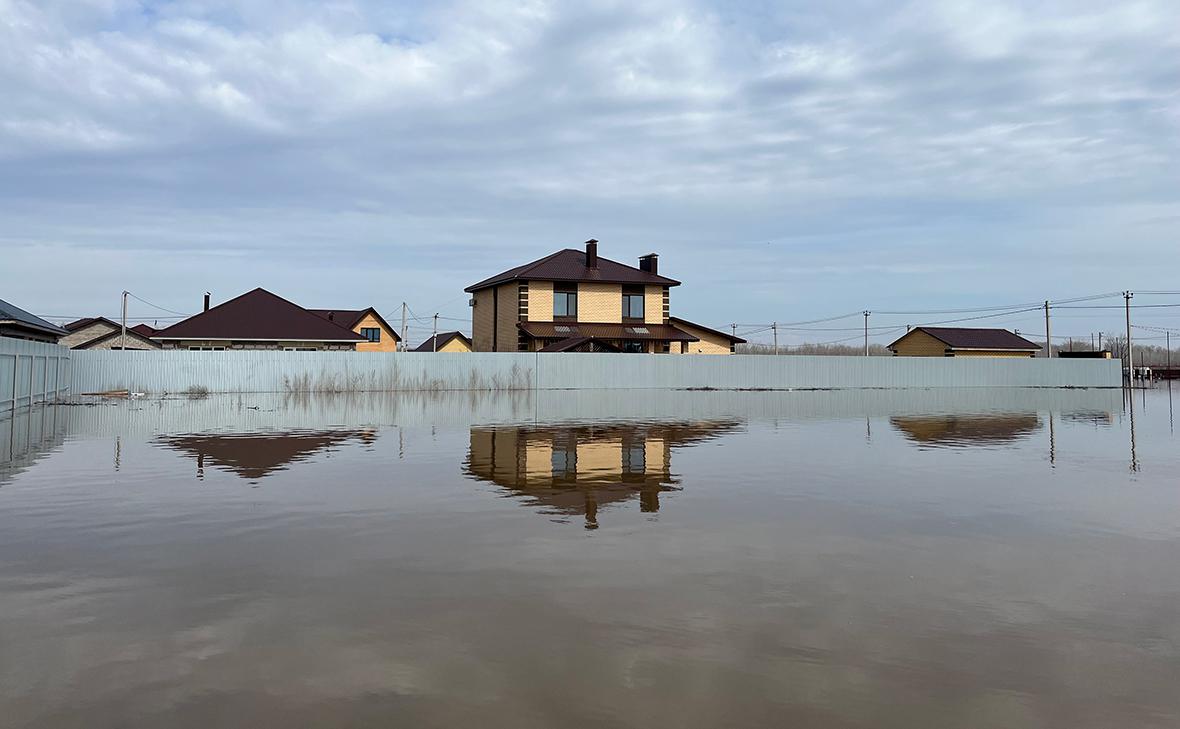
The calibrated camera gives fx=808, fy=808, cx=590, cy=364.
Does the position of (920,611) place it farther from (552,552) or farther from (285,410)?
(285,410)

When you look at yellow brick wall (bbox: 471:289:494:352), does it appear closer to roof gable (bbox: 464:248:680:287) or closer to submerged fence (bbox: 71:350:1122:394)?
roof gable (bbox: 464:248:680:287)

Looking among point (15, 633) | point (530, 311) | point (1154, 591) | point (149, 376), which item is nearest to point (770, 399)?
point (530, 311)

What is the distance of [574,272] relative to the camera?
47812 millimetres

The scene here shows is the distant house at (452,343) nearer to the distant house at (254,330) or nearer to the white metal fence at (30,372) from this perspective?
the distant house at (254,330)

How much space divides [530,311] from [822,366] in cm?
1665

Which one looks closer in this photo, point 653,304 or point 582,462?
point 582,462

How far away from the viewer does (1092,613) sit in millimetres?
5203

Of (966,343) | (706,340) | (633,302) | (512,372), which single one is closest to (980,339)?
(966,343)

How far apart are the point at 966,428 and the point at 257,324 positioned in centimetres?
3766

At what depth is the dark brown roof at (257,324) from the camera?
144 ft

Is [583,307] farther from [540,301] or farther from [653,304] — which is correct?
[653,304]

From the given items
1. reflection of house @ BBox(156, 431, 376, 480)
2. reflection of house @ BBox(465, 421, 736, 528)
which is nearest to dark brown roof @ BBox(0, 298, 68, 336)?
reflection of house @ BBox(156, 431, 376, 480)

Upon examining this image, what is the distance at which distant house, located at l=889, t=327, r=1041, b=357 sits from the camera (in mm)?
67750

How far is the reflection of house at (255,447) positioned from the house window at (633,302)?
32154 mm
